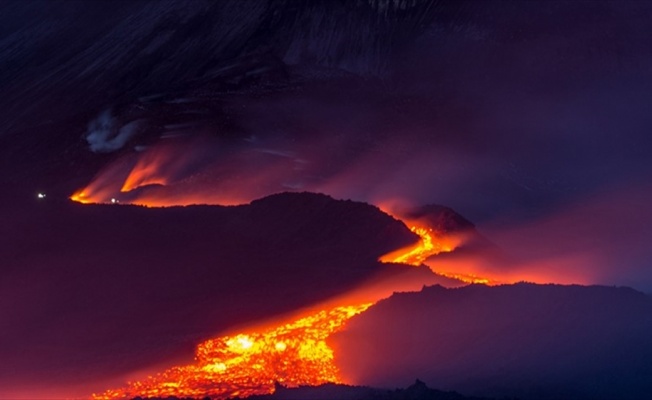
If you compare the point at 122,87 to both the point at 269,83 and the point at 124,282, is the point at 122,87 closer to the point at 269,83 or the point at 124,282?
the point at 269,83

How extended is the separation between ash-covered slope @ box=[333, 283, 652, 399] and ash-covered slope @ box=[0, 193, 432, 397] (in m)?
1.10

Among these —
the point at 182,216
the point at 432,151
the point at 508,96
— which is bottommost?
the point at 182,216

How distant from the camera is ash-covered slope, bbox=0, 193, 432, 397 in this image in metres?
8.23

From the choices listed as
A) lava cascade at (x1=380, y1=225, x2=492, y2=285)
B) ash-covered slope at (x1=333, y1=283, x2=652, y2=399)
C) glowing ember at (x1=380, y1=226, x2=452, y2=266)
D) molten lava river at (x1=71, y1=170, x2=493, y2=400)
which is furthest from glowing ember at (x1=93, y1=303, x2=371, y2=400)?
glowing ember at (x1=380, y1=226, x2=452, y2=266)

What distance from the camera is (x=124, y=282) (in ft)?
32.0

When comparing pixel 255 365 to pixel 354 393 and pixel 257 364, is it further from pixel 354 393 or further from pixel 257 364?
pixel 354 393

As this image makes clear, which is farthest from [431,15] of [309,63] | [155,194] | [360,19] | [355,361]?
[355,361]

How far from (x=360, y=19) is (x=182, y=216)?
8329mm

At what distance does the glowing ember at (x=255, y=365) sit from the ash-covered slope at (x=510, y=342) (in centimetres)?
19

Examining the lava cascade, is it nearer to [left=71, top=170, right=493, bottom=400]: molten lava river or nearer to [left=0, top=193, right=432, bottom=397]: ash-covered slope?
[left=0, top=193, right=432, bottom=397]: ash-covered slope

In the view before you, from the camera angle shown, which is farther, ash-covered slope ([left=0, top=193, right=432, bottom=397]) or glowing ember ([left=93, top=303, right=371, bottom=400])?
ash-covered slope ([left=0, top=193, right=432, bottom=397])

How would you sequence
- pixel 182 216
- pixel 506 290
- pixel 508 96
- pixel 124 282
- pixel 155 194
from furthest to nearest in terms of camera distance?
pixel 508 96 < pixel 155 194 < pixel 182 216 < pixel 124 282 < pixel 506 290

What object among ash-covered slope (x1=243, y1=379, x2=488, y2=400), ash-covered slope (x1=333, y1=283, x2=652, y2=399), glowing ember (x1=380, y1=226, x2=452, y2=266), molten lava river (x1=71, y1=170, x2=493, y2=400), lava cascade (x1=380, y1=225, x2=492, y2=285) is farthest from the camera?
glowing ember (x1=380, y1=226, x2=452, y2=266)

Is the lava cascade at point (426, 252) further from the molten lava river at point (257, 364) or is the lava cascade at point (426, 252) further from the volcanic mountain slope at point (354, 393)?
the volcanic mountain slope at point (354, 393)
